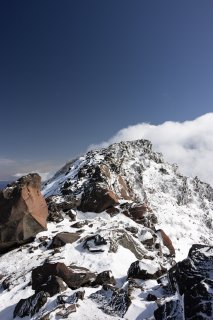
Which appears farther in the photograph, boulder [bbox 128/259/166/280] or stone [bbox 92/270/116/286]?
boulder [bbox 128/259/166/280]

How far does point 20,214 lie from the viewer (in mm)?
45094

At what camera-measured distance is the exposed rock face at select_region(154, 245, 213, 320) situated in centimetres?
1723

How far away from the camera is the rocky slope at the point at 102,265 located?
20328 millimetres

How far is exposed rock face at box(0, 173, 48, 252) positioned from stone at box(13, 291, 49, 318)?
1830 cm

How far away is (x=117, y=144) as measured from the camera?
359ft

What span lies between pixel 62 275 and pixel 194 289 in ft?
52.4

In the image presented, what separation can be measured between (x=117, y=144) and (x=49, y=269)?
80544 millimetres

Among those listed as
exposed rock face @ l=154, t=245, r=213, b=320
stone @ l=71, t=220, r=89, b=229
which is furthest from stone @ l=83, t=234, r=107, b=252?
exposed rock face @ l=154, t=245, r=213, b=320

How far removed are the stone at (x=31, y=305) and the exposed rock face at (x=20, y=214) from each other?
1830 cm

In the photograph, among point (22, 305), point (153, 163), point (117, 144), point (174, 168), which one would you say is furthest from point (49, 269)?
point (174, 168)

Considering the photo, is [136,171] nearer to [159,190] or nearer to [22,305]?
[159,190]

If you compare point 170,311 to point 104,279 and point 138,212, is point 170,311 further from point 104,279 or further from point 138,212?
point 138,212

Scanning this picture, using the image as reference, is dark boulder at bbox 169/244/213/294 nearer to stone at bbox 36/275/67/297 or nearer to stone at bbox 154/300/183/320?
stone at bbox 154/300/183/320

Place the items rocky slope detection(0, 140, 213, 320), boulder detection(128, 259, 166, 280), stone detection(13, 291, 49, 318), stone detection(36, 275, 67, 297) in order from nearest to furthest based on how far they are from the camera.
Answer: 1. rocky slope detection(0, 140, 213, 320)
2. stone detection(13, 291, 49, 318)
3. stone detection(36, 275, 67, 297)
4. boulder detection(128, 259, 166, 280)
